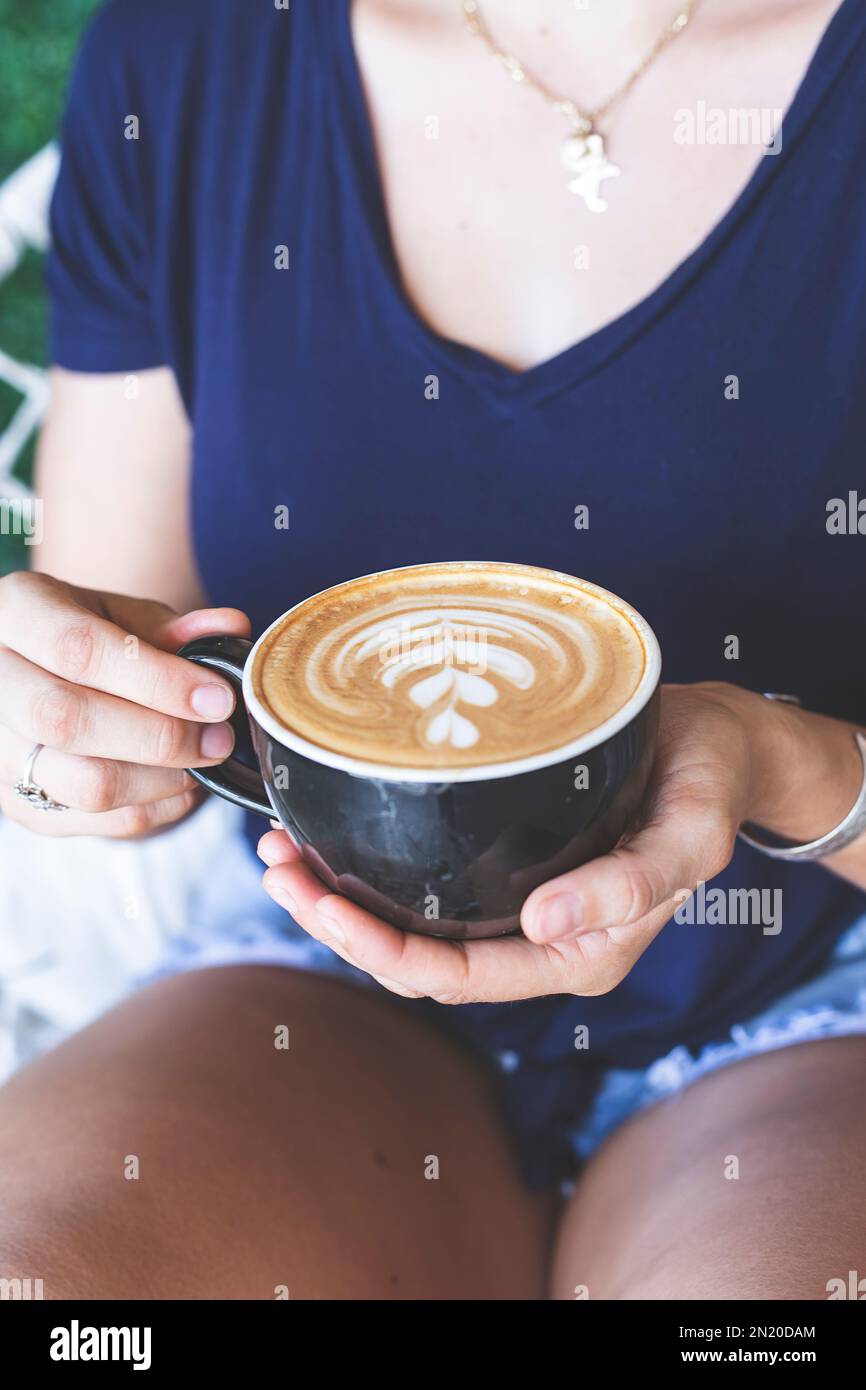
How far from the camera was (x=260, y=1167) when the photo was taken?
0.94 metres

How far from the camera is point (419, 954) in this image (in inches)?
26.1

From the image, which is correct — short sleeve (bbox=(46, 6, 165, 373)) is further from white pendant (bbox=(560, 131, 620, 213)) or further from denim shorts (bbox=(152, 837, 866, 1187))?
denim shorts (bbox=(152, 837, 866, 1187))

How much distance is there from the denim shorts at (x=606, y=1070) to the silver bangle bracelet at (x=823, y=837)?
0.18 metres

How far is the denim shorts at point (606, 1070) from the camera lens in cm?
103

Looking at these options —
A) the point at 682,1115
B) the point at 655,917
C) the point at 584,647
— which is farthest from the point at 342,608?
the point at 682,1115

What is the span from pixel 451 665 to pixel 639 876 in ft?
0.54

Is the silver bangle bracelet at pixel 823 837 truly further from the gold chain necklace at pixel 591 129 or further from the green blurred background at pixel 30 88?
the green blurred background at pixel 30 88

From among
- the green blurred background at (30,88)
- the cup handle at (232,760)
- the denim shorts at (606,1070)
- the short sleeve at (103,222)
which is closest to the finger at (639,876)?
the cup handle at (232,760)

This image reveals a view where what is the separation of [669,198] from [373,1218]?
91cm

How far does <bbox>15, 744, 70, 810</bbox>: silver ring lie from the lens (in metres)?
0.82

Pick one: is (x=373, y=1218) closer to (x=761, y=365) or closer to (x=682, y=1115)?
(x=682, y=1115)

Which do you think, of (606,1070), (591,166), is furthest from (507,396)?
(606,1070)

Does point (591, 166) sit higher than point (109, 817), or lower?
higher

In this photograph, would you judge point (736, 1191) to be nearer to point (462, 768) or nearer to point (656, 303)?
point (462, 768)
